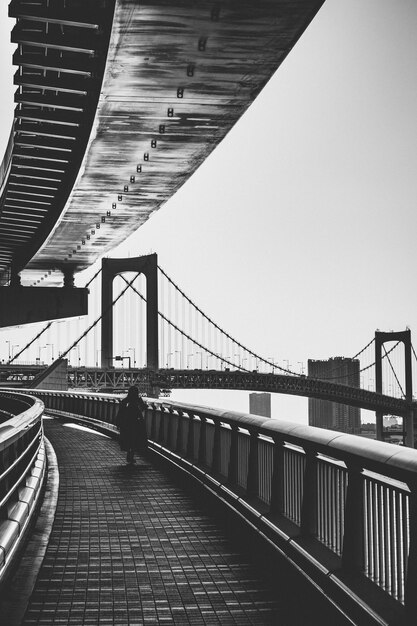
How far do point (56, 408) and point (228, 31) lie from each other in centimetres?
2741

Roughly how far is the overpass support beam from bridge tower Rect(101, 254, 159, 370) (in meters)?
43.4

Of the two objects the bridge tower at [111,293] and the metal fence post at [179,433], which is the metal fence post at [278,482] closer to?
the metal fence post at [179,433]

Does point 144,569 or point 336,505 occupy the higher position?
point 336,505

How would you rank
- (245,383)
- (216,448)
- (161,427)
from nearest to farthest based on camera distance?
1. (216,448)
2. (161,427)
3. (245,383)

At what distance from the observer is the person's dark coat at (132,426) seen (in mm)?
14148

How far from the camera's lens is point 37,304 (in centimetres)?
2592

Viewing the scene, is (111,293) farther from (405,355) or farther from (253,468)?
(253,468)

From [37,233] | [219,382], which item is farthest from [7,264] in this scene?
[219,382]

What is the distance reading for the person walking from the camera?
46.4 ft

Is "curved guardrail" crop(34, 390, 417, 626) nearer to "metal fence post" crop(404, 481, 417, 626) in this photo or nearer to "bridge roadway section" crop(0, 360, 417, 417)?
"metal fence post" crop(404, 481, 417, 626)

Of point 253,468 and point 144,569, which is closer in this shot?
→ point 144,569

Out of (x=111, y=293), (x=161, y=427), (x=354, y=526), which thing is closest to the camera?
(x=354, y=526)

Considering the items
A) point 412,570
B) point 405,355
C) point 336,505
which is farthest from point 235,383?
point 412,570

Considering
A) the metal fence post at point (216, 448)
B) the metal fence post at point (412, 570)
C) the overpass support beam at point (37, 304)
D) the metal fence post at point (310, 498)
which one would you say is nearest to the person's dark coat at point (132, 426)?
the metal fence post at point (216, 448)
